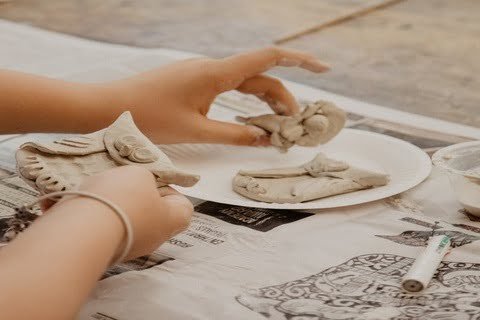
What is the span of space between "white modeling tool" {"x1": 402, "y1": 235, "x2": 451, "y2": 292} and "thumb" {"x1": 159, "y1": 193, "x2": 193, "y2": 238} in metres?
0.18

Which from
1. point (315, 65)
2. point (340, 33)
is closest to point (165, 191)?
point (315, 65)

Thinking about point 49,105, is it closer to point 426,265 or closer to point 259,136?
point 259,136

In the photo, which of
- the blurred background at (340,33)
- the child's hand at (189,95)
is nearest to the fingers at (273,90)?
the child's hand at (189,95)

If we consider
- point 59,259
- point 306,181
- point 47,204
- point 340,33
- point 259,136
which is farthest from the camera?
point 340,33

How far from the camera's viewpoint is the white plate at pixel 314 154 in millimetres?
884

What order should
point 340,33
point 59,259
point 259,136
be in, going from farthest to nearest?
point 340,33
point 259,136
point 59,259

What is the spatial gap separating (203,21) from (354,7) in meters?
0.30

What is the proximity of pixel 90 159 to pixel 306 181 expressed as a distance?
241 millimetres

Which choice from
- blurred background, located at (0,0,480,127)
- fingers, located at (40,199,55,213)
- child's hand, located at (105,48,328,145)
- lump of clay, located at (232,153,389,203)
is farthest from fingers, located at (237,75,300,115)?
fingers, located at (40,199,55,213)

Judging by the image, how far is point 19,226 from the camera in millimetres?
721

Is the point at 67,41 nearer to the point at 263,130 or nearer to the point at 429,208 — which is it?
the point at 263,130

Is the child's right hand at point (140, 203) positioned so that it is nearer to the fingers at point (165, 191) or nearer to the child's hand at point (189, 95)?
the fingers at point (165, 191)

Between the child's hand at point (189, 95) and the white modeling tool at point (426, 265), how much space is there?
0.93ft

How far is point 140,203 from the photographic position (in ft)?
2.12
